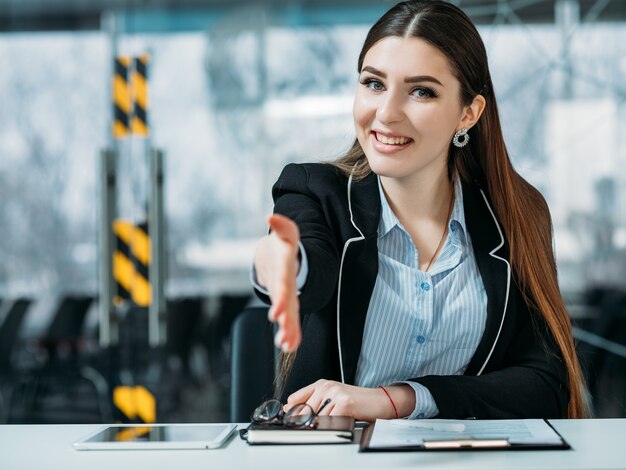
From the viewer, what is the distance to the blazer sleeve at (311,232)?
161cm

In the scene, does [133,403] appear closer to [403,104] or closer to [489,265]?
[489,265]

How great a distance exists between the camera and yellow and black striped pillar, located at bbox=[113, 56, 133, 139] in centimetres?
379

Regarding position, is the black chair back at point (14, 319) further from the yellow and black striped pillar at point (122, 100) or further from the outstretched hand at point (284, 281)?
the outstretched hand at point (284, 281)

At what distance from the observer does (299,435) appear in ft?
4.60

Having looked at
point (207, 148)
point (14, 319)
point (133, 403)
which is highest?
point (207, 148)

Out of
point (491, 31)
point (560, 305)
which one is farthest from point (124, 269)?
point (560, 305)

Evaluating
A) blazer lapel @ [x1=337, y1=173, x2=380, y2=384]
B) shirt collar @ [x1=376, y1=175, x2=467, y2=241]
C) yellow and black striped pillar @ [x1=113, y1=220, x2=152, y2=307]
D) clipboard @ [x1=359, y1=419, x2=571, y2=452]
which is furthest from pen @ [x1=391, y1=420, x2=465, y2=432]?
yellow and black striped pillar @ [x1=113, y1=220, x2=152, y2=307]

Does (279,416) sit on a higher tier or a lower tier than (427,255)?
lower

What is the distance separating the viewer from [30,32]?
3.93 metres

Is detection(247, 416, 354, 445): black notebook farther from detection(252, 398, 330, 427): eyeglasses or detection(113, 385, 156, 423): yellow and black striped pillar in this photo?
detection(113, 385, 156, 423): yellow and black striped pillar

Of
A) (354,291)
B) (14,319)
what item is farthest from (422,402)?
(14,319)

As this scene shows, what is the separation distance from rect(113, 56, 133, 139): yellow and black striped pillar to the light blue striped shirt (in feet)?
Result: 6.91

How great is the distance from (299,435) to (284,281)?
246 mm

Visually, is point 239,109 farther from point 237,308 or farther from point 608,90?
point 608,90
